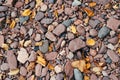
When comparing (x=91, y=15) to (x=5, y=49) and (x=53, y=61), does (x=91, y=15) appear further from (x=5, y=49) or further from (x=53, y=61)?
(x=5, y=49)

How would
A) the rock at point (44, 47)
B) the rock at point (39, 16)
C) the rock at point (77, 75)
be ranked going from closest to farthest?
the rock at point (77, 75) < the rock at point (44, 47) < the rock at point (39, 16)

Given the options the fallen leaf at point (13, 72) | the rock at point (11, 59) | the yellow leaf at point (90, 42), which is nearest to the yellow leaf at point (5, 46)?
the rock at point (11, 59)

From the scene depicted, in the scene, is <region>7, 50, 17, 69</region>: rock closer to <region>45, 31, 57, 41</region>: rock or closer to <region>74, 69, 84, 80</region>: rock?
<region>45, 31, 57, 41</region>: rock

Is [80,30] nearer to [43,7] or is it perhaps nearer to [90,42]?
[90,42]

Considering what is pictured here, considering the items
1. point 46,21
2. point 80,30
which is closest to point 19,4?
point 46,21

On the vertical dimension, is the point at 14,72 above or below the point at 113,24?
below

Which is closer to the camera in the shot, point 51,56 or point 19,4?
point 51,56

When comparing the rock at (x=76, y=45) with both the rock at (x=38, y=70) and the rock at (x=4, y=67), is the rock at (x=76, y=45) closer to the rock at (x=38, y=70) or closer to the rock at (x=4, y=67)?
the rock at (x=38, y=70)
